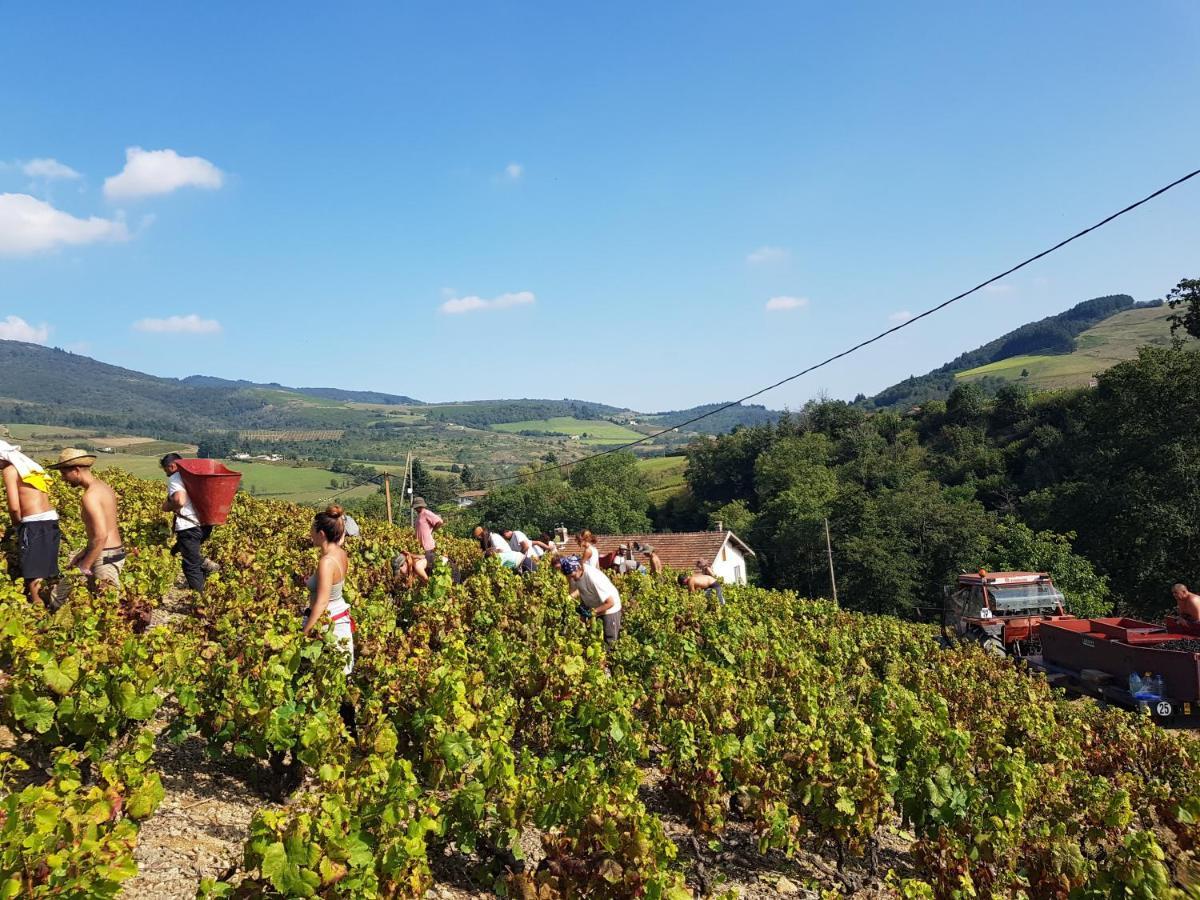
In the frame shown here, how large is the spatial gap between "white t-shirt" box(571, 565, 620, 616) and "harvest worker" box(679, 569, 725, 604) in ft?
14.9

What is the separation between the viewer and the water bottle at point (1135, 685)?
35.5 ft

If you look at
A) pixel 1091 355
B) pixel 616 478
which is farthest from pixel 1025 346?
pixel 616 478

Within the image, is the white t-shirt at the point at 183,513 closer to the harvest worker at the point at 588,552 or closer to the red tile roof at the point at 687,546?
the harvest worker at the point at 588,552

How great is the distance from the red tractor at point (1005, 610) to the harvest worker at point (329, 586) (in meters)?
12.6

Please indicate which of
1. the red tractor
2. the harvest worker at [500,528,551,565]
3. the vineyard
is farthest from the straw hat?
the red tractor

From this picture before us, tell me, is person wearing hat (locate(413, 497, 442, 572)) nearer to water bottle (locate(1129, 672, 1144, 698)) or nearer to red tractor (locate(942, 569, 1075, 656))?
water bottle (locate(1129, 672, 1144, 698))

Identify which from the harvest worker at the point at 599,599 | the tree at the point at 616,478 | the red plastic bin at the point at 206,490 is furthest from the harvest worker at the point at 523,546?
the tree at the point at 616,478

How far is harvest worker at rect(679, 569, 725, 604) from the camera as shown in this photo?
1319 centimetres

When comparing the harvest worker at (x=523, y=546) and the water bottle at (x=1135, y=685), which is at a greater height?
the harvest worker at (x=523, y=546)

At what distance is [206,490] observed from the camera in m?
7.86

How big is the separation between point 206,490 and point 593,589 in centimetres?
408

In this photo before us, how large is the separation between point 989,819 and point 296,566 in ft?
24.8

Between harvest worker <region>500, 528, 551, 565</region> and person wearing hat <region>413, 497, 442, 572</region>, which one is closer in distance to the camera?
person wearing hat <region>413, 497, 442, 572</region>

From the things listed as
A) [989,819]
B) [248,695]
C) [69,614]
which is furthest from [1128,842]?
[69,614]
